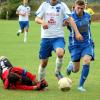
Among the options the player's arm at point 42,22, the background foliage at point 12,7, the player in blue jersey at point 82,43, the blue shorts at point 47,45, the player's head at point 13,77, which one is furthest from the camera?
the background foliage at point 12,7

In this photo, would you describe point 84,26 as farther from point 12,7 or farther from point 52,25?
point 12,7

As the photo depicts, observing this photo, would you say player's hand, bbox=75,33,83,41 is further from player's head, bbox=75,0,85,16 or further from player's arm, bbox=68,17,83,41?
player's head, bbox=75,0,85,16

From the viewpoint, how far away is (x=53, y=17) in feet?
36.2

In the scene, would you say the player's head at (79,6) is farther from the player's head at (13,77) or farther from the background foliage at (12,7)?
the background foliage at (12,7)

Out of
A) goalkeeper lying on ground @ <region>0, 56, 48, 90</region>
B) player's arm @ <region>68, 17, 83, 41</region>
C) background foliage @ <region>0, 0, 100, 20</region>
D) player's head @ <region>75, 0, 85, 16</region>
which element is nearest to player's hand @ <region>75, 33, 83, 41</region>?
player's arm @ <region>68, 17, 83, 41</region>

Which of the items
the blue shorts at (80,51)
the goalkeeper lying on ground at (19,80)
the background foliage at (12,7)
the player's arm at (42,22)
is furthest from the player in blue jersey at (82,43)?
the background foliage at (12,7)

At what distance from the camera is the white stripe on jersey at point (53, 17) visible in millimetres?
11016

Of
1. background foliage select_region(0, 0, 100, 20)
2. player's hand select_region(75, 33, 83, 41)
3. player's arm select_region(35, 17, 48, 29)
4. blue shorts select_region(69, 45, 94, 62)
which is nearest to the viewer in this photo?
player's arm select_region(35, 17, 48, 29)

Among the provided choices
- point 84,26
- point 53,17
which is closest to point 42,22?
point 53,17

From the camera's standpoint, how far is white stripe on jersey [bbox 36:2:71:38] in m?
11.0

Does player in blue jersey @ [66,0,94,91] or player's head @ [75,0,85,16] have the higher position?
player's head @ [75,0,85,16]

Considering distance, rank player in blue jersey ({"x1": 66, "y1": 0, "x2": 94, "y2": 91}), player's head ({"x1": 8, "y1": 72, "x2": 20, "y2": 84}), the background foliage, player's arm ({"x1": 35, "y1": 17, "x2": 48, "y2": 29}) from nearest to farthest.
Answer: player's arm ({"x1": 35, "y1": 17, "x2": 48, "y2": 29})
player's head ({"x1": 8, "y1": 72, "x2": 20, "y2": 84})
player in blue jersey ({"x1": 66, "y1": 0, "x2": 94, "y2": 91})
the background foliage

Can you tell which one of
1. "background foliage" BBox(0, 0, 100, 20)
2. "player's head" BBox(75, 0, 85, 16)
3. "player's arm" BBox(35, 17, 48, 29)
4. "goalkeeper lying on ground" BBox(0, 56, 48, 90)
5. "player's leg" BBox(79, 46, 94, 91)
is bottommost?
"background foliage" BBox(0, 0, 100, 20)

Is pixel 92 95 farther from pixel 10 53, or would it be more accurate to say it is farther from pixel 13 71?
pixel 10 53
